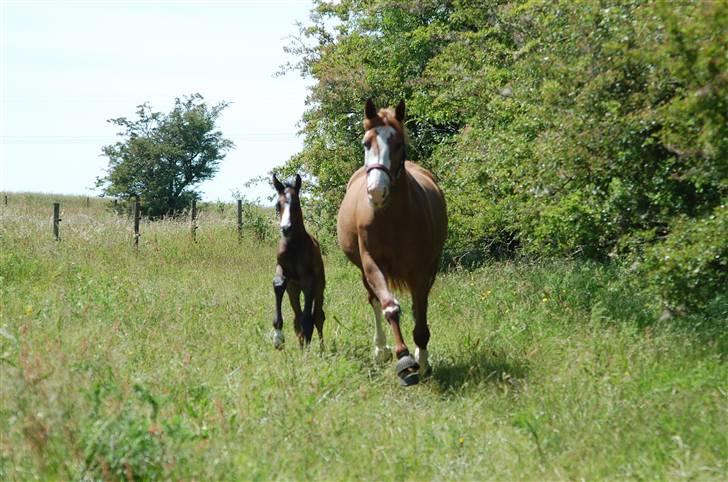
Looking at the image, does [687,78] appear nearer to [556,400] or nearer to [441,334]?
[556,400]

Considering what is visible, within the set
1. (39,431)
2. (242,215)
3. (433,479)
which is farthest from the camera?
(242,215)

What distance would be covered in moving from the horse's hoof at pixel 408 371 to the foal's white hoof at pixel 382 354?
4.06 feet

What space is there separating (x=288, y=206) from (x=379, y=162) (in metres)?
1.97

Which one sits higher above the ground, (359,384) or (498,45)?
(498,45)

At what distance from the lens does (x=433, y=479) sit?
4691mm

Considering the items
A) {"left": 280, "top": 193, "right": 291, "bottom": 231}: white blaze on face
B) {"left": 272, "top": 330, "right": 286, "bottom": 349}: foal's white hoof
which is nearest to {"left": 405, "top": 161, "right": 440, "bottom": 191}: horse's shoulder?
{"left": 280, "top": 193, "right": 291, "bottom": 231}: white blaze on face

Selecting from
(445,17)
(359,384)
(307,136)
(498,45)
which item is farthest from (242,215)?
(359,384)

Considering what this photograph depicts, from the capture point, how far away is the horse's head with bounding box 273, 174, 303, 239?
8.51 meters

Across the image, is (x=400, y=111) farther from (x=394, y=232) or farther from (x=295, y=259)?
(x=295, y=259)

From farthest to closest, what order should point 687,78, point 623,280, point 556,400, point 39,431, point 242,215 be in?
1. point 242,215
2. point 623,280
3. point 687,78
4. point 556,400
5. point 39,431

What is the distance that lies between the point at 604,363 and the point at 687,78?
2573mm

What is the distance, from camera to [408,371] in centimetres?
683

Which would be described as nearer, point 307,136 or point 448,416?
point 448,416

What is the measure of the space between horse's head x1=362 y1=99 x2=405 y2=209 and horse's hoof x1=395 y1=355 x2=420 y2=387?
1387 mm
